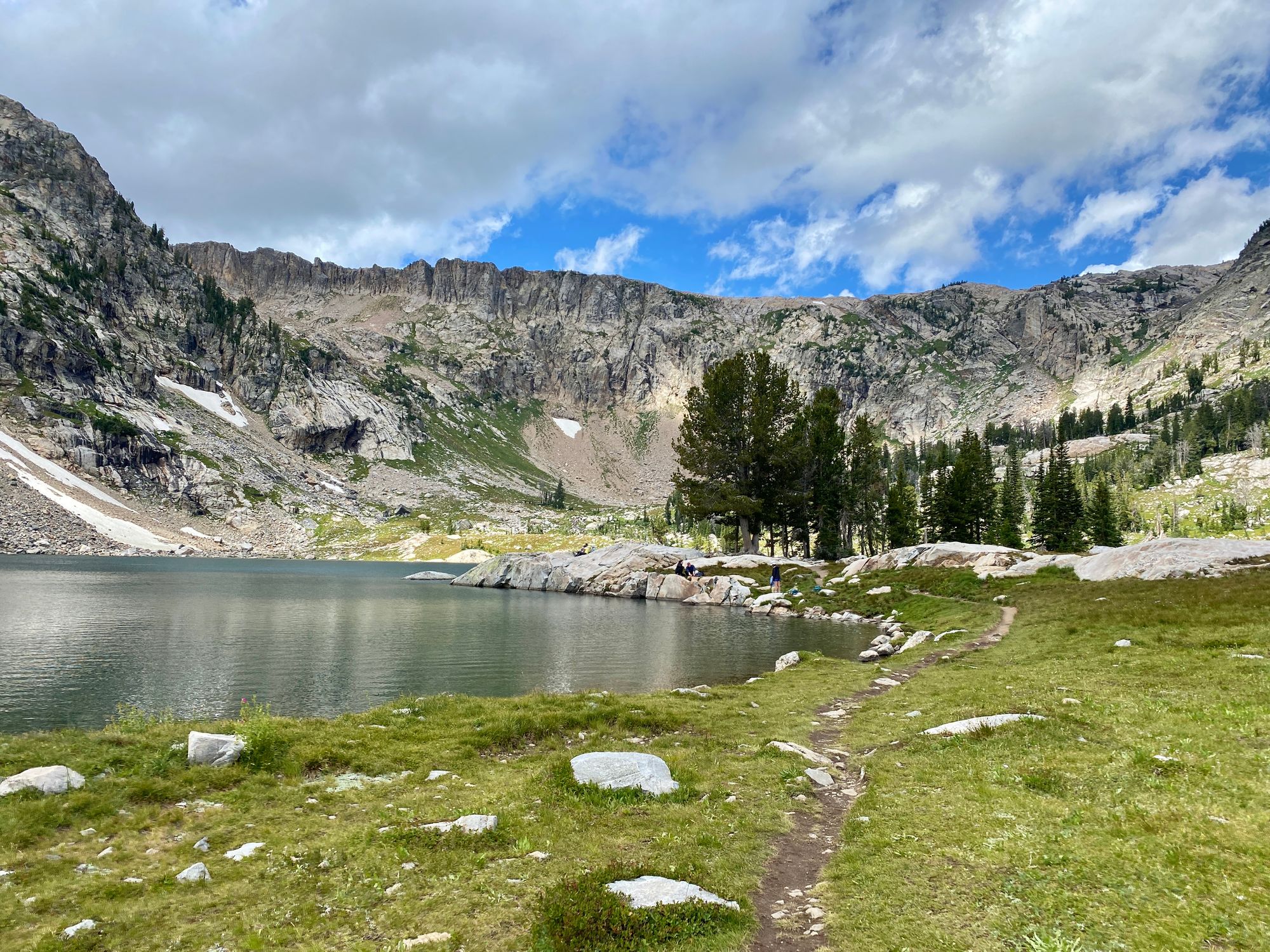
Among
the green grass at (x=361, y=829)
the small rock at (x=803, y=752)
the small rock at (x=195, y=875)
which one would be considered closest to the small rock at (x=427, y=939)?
the green grass at (x=361, y=829)

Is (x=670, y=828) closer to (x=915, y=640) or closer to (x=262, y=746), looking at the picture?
(x=262, y=746)

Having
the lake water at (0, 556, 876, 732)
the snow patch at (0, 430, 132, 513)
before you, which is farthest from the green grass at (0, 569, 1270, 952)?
the snow patch at (0, 430, 132, 513)

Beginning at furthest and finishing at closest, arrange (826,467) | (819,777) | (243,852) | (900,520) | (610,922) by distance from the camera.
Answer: (900,520), (826,467), (819,777), (243,852), (610,922)

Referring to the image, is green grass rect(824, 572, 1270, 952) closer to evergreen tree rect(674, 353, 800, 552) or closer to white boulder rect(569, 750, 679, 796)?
white boulder rect(569, 750, 679, 796)

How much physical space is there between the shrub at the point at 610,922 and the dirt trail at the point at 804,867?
0.60 m

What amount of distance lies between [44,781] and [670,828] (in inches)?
550

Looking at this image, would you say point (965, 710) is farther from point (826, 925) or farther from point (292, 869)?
point (292, 869)

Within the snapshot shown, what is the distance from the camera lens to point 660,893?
9062 millimetres

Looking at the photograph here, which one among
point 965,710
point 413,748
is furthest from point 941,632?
point 413,748

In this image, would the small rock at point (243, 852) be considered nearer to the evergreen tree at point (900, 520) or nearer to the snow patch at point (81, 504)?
the evergreen tree at point (900, 520)

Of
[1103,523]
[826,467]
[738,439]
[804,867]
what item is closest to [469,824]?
[804,867]

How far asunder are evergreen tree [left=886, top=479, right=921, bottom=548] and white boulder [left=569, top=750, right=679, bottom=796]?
87.1 metres

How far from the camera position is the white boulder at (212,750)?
15398mm

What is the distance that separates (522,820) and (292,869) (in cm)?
422
